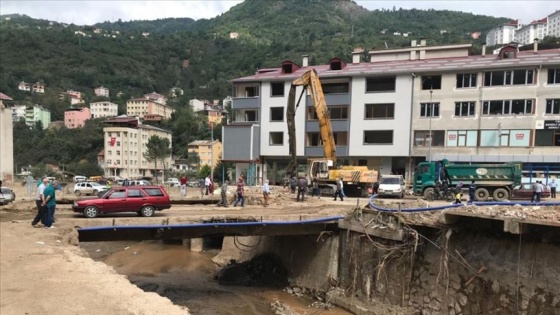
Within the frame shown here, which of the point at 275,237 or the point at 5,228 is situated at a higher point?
the point at 5,228

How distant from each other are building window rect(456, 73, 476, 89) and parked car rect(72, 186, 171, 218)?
3328 centimetres

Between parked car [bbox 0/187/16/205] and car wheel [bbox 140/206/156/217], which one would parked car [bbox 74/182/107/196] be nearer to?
parked car [bbox 0/187/16/205]

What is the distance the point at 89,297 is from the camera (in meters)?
8.40

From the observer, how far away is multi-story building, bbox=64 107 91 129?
16450cm

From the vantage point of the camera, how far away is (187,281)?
19.3m

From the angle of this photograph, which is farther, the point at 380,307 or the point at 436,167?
the point at 436,167

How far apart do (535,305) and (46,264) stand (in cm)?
1286

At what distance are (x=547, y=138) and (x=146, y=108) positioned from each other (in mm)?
159547

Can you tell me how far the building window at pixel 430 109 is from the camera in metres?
42.5

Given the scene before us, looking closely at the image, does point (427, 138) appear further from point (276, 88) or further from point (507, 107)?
point (276, 88)

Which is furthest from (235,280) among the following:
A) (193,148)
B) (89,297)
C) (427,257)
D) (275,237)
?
(193,148)

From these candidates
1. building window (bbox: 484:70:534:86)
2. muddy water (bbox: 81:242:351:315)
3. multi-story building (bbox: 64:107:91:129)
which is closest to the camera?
muddy water (bbox: 81:242:351:315)

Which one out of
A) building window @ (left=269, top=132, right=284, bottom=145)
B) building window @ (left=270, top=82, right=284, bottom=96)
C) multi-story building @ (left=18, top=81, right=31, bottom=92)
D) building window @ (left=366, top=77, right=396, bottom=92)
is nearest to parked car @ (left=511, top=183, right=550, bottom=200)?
building window @ (left=366, top=77, right=396, bottom=92)

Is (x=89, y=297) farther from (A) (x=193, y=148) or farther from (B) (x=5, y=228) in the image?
(A) (x=193, y=148)
